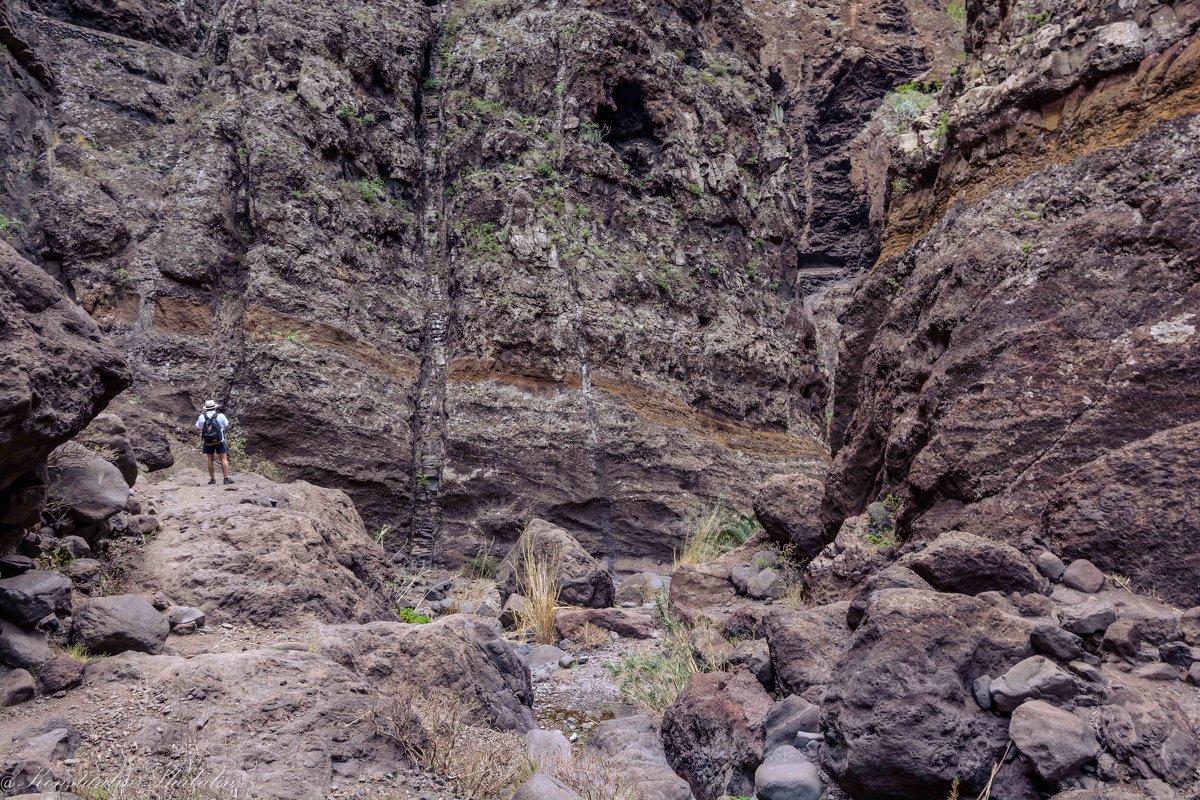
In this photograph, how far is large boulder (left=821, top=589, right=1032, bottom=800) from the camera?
3.00 metres

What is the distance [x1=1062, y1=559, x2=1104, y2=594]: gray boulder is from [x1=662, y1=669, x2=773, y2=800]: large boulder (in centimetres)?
160

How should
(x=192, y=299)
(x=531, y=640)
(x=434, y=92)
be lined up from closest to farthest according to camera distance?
(x=531, y=640), (x=192, y=299), (x=434, y=92)

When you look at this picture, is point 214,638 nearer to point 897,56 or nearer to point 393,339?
point 393,339

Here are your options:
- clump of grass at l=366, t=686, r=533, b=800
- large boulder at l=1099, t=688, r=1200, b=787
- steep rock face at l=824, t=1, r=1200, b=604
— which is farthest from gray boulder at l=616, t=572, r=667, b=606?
large boulder at l=1099, t=688, r=1200, b=787

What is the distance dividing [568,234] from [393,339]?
11.9 ft

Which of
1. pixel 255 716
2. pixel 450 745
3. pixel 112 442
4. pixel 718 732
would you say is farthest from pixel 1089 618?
pixel 112 442

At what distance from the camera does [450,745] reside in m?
3.57

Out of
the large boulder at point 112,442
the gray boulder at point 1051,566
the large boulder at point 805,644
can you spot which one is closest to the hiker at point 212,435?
the large boulder at point 112,442

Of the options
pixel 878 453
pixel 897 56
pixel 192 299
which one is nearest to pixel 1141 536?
pixel 878 453

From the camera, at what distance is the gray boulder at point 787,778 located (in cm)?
339

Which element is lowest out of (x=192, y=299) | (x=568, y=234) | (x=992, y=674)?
(x=992, y=674)

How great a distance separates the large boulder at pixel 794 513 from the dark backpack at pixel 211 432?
594 cm

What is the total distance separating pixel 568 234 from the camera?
14023mm

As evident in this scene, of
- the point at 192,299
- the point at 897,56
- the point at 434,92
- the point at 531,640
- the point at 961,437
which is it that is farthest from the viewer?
the point at 897,56
